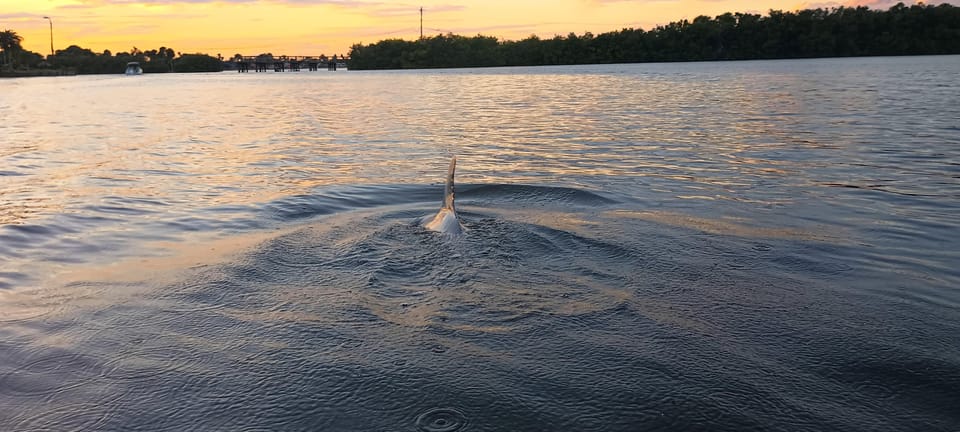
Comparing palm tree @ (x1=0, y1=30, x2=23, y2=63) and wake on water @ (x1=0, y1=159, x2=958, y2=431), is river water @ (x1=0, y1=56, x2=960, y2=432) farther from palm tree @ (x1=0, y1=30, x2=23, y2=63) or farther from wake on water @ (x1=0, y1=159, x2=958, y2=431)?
palm tree @ (x1=0, y1=30, x2=23, y2=63)

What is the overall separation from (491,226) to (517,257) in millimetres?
1635

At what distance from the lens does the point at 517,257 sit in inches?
322

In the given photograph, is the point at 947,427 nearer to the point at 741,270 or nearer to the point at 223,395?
the point at 741,270

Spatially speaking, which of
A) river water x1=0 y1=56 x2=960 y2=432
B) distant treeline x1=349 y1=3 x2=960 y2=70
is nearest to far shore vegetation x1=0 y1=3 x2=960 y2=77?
distant treeline x1=349 y1=3 x2=960 y2=70

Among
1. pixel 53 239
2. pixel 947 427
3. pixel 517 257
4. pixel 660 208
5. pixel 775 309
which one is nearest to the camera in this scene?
pixel 947 427

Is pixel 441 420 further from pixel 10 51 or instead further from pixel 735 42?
pixel 10 51

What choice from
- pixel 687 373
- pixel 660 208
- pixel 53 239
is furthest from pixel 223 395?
pixel 660 208

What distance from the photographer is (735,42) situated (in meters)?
142

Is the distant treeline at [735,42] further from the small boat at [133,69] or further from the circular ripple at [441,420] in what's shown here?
the circular ripple at [441,420]

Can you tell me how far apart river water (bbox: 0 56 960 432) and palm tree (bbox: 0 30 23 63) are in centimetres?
15339

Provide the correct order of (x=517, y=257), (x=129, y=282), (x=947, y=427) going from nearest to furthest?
1. (x=947, y=427)
2. (x=129, y=282)
3. (x=517, y=257)

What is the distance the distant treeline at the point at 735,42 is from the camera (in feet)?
400

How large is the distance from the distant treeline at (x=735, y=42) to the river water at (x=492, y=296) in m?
128

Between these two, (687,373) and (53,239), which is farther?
(53,239)
